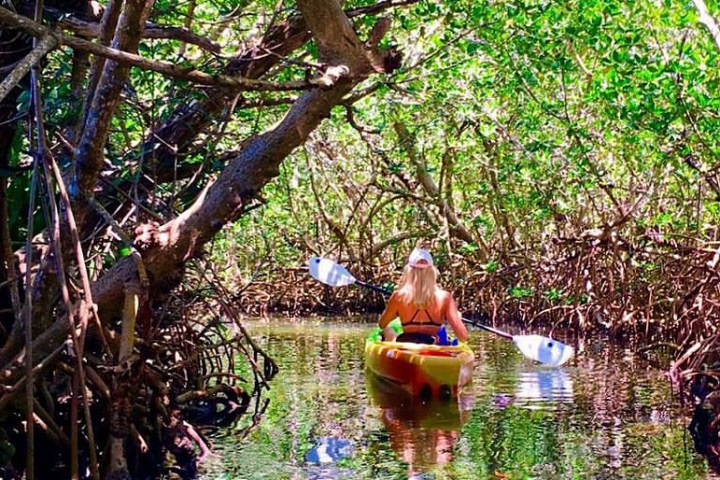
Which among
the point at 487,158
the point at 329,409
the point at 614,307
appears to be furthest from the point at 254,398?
the point at 487,158

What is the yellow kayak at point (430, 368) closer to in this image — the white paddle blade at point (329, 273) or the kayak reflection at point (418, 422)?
the kayak reflection at point (418, 422)

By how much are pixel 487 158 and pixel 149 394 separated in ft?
36.2

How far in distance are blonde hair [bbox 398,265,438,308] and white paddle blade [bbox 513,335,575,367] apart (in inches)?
28.0

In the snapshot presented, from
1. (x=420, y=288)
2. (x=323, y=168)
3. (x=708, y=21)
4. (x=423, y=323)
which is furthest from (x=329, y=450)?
(x=323, y=168)

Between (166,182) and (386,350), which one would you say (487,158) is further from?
(166,182)

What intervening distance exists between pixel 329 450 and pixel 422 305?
97.0 inches

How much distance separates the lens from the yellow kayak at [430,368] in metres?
7.92

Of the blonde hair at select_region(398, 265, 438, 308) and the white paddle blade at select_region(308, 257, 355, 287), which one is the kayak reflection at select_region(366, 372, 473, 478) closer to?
the blonde hair at select_region(398, 265, 438, 308)

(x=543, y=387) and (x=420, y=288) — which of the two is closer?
(x=420, y=288)

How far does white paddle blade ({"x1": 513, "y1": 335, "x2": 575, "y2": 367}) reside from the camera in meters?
8.02

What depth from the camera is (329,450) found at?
6.20 meters

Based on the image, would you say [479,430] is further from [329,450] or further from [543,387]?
[543,387]

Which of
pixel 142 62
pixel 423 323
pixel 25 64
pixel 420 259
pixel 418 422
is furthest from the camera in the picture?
pixel 423 323

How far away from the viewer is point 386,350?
8.54m
